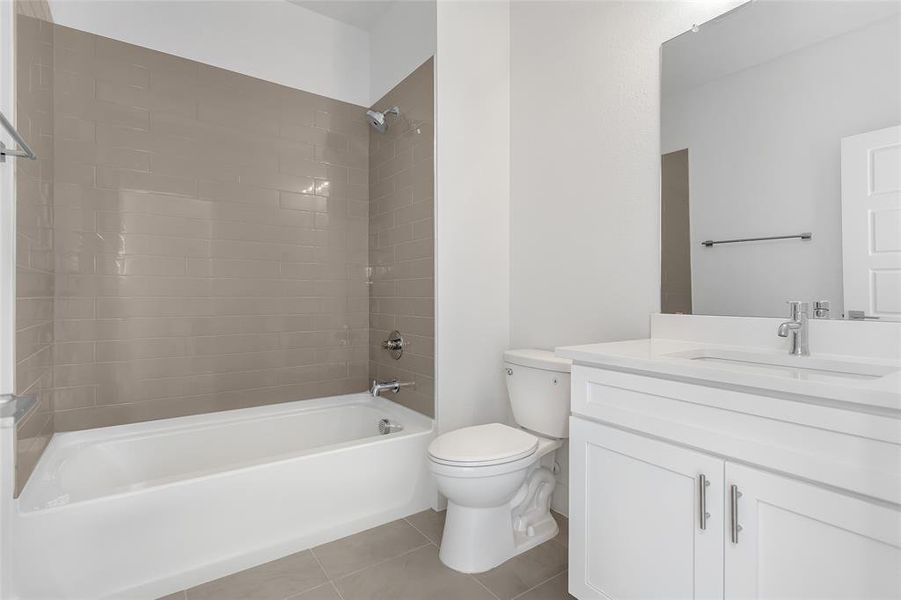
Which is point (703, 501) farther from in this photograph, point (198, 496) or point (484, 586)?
point (198, 496)

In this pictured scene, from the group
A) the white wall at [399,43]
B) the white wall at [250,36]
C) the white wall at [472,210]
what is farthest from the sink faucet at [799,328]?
the white wall at [250,36]

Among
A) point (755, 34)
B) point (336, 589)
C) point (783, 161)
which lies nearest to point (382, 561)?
point (336, 589)

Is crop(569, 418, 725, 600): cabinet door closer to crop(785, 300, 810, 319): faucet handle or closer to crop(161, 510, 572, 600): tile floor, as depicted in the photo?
crop(161, 510, 572, 600): tile floor

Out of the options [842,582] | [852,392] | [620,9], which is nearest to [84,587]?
[842,582]

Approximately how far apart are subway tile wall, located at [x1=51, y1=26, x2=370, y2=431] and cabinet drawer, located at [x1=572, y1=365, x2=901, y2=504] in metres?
1.87

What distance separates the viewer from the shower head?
2.55m

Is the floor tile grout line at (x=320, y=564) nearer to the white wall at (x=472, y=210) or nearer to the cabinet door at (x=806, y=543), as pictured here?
the white wall at (x=472, y=210)

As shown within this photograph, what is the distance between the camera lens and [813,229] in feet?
4.53

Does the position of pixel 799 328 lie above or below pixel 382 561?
above

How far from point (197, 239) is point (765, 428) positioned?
252 cm

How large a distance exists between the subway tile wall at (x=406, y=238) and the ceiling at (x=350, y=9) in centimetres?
50

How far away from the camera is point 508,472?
1.72 metres

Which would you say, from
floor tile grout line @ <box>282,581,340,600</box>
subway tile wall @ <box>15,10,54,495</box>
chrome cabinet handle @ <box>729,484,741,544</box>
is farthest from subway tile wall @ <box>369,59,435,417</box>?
subway tile wall @ <box>15,10,54,495</box>

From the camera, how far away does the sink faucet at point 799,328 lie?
4.36 feet
